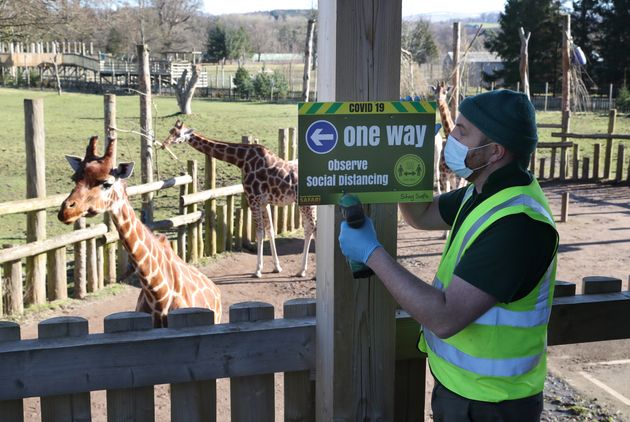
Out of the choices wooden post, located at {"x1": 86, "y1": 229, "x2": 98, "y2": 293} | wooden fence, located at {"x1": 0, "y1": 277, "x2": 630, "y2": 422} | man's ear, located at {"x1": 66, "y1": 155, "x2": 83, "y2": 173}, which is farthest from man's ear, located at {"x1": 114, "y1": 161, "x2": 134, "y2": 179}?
wooden fence, located at {"x1": 0, "y1": 277, "x2": 630, "y2": 422}

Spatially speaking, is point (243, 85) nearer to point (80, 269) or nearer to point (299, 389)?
point (80, 269)

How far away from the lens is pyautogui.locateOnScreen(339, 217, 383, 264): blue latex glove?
2.08 m

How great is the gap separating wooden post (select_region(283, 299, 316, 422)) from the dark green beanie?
0.85 m

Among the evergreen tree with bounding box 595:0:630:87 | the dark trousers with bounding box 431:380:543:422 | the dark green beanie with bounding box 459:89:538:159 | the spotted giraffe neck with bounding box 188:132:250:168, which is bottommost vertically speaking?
the dark trousers with bounding box 431:380:543:422

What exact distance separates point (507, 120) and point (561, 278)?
8.09 metres

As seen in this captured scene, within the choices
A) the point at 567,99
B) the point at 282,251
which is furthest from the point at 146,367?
the point at 567,99

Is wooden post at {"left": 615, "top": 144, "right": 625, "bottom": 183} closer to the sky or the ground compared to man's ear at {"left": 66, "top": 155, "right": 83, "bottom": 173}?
closer to the ground

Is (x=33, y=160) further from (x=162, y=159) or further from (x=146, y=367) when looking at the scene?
(x=162, y=159)

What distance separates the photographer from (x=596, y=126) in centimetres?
2964

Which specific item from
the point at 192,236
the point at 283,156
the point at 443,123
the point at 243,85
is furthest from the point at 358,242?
the point at 243,85

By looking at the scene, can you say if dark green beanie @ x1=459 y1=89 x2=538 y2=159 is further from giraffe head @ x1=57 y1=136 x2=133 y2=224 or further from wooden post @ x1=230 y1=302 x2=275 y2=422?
giraffe head @ x1=57 y1=136 x2=133 y2=224

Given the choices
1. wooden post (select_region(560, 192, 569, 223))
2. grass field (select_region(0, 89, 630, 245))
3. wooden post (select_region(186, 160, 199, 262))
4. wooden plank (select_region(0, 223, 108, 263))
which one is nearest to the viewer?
wooden plank (select_region(0, 223, 108, 263))

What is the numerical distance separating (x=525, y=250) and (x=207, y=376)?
3.69 feet

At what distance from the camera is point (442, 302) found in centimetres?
201
